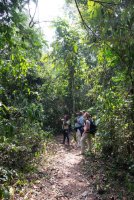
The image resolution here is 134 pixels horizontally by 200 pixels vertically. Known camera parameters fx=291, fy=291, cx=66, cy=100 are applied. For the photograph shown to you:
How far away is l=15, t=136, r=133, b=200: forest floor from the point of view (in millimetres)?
7496

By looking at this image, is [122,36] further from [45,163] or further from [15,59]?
[45,163]

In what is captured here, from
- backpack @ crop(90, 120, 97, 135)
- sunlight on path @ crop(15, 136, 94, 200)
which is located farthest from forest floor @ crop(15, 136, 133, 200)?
backpack @ crop(90, 120, 97, 135)

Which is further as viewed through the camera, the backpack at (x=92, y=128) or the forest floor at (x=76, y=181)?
the backpack at (x=92, y=128)

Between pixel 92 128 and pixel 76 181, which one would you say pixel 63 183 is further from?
pixel 92 128

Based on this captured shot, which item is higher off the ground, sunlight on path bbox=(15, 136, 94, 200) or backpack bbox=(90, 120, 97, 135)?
backpack bbox=(90, 120, 97, 135)

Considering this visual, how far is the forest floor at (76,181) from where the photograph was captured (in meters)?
7.50

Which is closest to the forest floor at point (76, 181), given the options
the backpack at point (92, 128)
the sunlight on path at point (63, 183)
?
the sunlight on path at point (63, 183)

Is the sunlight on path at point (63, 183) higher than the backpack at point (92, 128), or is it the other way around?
the backpack at point (92, 128)

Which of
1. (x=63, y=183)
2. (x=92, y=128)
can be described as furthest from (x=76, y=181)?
(x=92, y=128)

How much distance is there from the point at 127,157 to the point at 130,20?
4.54 metres

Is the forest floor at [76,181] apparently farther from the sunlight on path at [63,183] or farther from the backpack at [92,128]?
the backpack at [92,128]

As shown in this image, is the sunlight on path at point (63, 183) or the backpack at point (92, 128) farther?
the backpack at point (92, 128)

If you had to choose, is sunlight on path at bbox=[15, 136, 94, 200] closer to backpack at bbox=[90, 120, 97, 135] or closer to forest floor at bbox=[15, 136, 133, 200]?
forest floor at bbox=[15, 136, 133, 200]

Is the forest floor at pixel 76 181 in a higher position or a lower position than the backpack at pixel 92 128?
lower
